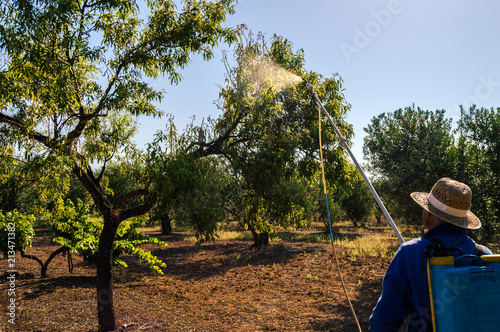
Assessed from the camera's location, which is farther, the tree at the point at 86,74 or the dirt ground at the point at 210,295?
the dirt ground at the point at 210,295

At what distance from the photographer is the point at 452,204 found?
7.29 ft

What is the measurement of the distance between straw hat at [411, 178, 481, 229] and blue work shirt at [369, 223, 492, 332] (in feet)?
0.23

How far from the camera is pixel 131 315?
7.93 m

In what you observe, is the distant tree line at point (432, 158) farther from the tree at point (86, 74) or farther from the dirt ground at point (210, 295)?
the tree at point (86, 74)

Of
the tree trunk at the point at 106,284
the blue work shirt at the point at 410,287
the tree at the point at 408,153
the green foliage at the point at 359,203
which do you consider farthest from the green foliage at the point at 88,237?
the green foliage at the point at 359,203

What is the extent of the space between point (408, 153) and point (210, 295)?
10710 mm

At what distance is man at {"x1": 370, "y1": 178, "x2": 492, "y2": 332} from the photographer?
208 centimetres

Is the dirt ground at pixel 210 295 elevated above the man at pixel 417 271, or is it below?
below

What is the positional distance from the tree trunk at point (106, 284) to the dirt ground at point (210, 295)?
0.41 metres

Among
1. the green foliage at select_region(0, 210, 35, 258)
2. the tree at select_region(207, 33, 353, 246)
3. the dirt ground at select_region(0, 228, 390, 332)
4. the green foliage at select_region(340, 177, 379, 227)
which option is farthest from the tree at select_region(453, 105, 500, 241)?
the green foliage at select_region(340, 177, 379, 227)

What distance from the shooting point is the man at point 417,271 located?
2082mm

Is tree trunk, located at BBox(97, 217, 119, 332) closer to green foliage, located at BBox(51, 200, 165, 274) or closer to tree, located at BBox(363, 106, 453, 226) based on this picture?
green foliage, located at BBox(51, 200, 165, 274)

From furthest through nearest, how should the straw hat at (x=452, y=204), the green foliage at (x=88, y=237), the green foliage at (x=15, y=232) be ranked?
1. the green foliage at (x=15, y=232)
2. the green foliage at (x=88, y=237)
3. the straw hat at (x=452, y=204)

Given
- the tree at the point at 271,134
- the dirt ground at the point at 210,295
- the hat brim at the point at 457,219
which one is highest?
the tree at the point at 271,134
